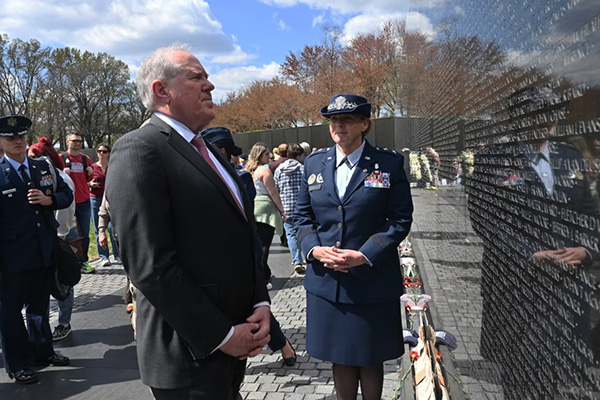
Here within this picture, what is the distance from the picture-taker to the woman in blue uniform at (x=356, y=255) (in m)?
2.86

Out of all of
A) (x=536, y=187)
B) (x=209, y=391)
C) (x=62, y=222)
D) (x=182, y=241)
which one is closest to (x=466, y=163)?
(x=536, y=187)

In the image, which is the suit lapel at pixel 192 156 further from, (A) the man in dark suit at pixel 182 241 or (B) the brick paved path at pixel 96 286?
(B) the brick paved path at pixel 96 286

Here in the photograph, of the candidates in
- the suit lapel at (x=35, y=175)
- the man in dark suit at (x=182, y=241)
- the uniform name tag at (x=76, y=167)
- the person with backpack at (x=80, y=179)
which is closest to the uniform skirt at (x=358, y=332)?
the man in dark suit at (x=182, y=241)

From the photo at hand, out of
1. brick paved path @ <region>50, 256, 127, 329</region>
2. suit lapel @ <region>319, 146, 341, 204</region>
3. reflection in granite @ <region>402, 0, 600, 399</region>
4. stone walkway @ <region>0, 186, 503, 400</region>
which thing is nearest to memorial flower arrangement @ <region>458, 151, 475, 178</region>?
reflection in granite @ <region>402, 0, 600, 399</region>

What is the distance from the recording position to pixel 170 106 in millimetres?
1944

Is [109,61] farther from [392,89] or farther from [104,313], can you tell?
[104,313]

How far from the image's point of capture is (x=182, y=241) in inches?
70.3

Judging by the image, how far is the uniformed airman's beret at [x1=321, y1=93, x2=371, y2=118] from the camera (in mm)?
2922

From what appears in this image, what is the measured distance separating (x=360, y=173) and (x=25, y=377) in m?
3.35

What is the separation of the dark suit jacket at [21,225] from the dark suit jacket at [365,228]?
2646mm

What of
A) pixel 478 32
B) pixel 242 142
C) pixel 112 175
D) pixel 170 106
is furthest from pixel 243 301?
pixel 242 142

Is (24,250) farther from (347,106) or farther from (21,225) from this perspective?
(347,106)

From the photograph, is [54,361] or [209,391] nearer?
[209,391]

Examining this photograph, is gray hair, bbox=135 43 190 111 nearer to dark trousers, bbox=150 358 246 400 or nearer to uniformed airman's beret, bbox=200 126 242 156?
dark trousers, bbox=150 358 246 400
